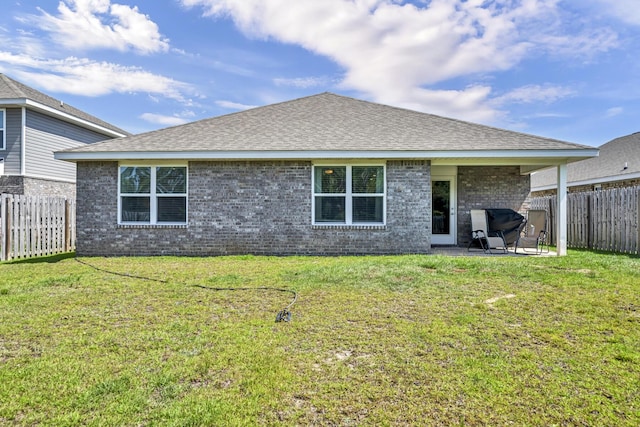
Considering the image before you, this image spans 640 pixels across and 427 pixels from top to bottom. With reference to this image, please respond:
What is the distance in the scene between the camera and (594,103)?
67.6ft

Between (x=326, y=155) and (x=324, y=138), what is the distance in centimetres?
101

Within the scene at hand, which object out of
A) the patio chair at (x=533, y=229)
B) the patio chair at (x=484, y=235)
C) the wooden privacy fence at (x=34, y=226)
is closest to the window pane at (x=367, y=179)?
the patio chair at (x=484, y=235)

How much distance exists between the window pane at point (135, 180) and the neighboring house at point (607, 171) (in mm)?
19108

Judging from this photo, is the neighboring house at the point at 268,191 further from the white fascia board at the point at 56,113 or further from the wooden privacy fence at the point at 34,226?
the white fascia board at the point at 56,113

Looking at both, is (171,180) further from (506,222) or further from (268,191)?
(506,222)

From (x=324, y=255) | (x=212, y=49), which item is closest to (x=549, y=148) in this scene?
(x=324, y=255)

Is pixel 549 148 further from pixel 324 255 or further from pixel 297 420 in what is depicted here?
pixel 297 420

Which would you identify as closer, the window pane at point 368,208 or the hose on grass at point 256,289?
the hose on grass at point 256,289

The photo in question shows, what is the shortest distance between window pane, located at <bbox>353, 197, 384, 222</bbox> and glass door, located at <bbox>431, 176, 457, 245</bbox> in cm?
270

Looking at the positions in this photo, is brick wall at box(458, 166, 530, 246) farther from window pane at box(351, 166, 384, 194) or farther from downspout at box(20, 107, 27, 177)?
downspout at box(20, 107, 27, 177)

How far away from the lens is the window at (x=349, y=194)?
34.2 feet

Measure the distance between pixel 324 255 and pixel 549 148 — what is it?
6586 millimetres

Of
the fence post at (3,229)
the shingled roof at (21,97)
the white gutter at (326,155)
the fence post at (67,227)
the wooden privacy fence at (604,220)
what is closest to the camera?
the white gutter at (326,155)

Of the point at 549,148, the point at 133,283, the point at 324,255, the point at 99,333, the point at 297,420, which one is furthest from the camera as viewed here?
the point at 324,255
